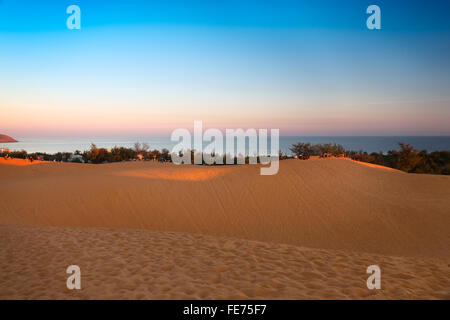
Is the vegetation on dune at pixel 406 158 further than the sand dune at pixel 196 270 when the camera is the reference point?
Result: Yes

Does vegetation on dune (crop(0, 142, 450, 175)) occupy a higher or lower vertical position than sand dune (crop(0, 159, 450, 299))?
higher

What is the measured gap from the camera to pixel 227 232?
815 centimetres

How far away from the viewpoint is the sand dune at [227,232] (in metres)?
4.18

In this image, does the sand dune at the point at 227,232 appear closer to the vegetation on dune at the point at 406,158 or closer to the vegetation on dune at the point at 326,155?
the vegetation on dune at the point at 326,155

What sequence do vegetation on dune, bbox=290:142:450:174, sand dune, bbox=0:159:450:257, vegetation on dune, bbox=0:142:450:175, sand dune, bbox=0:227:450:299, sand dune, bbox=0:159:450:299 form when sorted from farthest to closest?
vegetation on dune, bbox=0:142:450:175
vegetation on dune, bbox=290:142:450:174
sand dune, bbox=0:159:450:257
sand dune, bbox=0:159:450:299
sand dune, bbox=0:227:450:299

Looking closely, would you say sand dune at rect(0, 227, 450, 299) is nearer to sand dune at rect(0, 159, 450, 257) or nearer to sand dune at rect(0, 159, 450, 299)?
sand dune at rect(0, 159, 450, 299)

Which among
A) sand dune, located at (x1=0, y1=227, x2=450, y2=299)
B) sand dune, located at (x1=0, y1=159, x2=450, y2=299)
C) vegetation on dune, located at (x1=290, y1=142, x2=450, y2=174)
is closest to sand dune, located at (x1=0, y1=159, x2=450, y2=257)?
sand dune, located at (x1=0, y1=159, x2=450, y2=299)

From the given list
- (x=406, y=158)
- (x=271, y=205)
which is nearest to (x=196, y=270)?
(x=271, y=205)

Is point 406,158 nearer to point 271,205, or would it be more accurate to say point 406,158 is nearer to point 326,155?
point 326,155

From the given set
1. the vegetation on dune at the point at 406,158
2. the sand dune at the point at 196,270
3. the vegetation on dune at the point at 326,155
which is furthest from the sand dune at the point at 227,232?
the vegetation on dune at the point at 406,158

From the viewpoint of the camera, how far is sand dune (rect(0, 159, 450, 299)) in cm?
418
